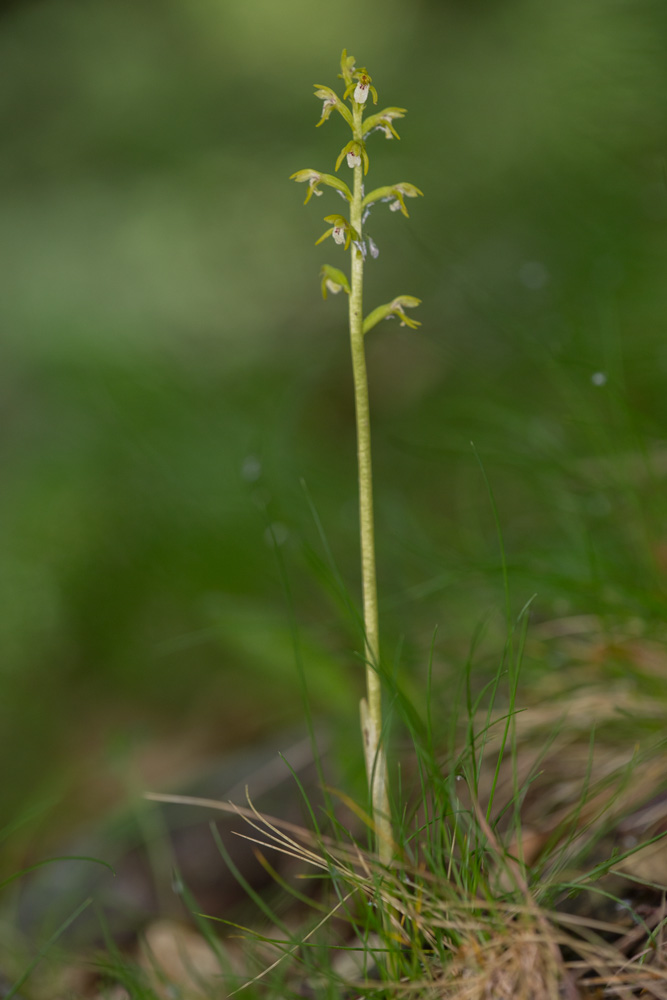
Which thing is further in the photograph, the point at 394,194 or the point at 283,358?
the point at 283,358

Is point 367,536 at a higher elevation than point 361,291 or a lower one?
lower

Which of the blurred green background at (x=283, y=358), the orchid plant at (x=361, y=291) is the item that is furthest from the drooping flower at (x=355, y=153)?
the blurred green background at (x=283, y=358)

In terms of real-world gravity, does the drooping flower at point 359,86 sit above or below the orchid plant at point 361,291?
above

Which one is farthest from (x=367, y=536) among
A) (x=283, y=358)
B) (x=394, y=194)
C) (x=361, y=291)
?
(x=283, y=358)

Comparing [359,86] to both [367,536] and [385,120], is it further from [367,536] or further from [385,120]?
[367,536]

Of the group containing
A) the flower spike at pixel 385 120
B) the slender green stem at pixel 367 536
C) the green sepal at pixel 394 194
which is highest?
the flower spike at pixel 385 120

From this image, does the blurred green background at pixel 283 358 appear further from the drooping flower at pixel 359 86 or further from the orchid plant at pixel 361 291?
the drooping flower at pixel 359 86

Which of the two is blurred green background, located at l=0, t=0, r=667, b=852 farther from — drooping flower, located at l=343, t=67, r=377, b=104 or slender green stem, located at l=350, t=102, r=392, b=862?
drooping flower, located at l=343, t=67, r=377, b=104
